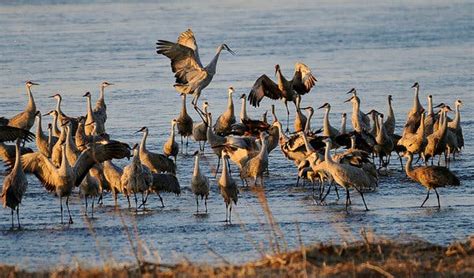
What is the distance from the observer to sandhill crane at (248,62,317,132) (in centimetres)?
1973

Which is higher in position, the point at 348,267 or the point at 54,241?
the point at 348,267

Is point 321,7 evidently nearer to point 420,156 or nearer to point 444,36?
point 444,36

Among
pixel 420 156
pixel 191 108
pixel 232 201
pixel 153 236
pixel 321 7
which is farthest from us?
pixel 321 7

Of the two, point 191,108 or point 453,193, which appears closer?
point 453,193

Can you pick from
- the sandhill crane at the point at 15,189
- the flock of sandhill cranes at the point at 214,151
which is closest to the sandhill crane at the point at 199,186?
the flock of sandhill cranes at the point at 214,151

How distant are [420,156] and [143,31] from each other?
21.4 m

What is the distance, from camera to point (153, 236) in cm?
1169

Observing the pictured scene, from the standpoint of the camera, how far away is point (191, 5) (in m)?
49.4

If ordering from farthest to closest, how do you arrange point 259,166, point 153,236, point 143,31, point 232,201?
1. point 143,31
2. point 259,166
3. point 232,201
4. point 153,236

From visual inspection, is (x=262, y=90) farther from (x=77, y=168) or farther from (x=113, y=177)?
(x=77, y=168)

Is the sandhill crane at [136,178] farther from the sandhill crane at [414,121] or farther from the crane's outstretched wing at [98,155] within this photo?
the sandhill crane at [414,121]

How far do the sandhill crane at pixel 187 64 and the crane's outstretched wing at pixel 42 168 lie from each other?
2.94 m

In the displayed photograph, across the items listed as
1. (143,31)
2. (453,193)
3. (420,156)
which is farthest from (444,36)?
(453,193)

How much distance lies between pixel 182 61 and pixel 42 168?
3735 millimetres
